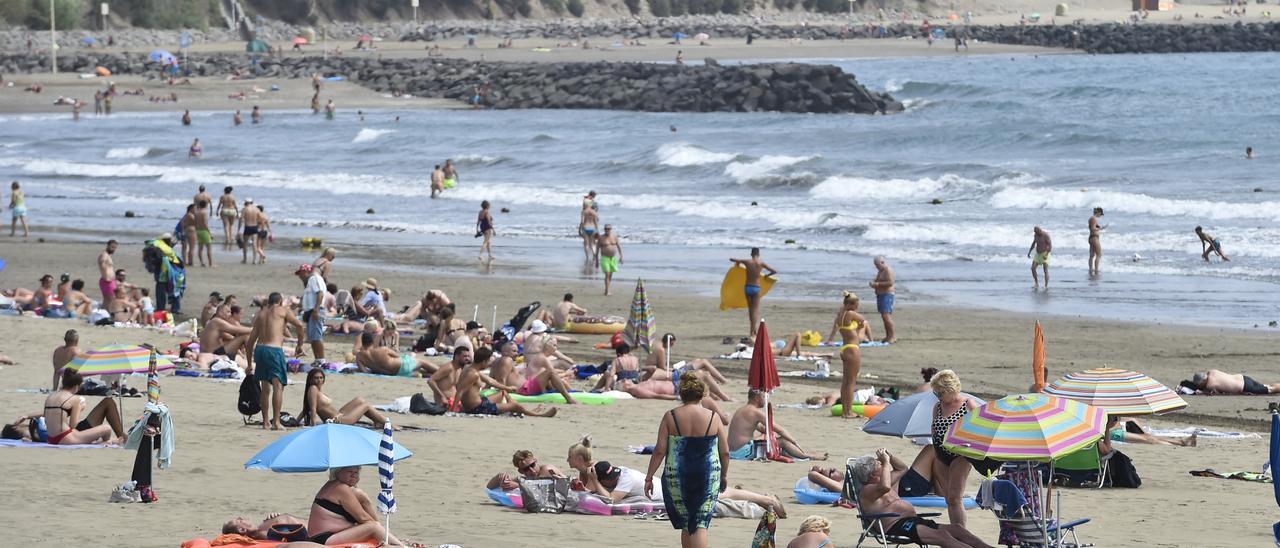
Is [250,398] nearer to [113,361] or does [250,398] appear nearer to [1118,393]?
[113,361]

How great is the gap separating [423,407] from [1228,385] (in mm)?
7355

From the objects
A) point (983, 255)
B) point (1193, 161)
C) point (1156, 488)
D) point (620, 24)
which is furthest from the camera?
point (620, 24)

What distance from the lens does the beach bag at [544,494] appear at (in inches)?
384

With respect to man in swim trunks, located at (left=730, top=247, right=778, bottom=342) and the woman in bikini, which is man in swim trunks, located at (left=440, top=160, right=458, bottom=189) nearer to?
man in swim trunks, located at (left=730, top=247, right=778, bottom=342)

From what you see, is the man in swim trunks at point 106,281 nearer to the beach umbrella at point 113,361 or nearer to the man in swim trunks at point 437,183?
the beach umbrella at point 113,361

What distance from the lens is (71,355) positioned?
43.3ft

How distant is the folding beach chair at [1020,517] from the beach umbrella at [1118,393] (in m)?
1.81

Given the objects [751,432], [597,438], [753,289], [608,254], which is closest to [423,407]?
[597,438]

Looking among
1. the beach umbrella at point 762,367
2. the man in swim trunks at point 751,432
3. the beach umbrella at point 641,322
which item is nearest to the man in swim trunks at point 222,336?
the beach umbrella at point 641,322

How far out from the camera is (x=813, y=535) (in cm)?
768

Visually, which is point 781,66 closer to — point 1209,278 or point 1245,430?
point 1209,278

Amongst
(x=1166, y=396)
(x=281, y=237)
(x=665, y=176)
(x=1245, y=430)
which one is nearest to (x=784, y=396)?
(x=1245, y=430)

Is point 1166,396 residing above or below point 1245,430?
above

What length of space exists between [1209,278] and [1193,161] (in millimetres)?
19304
